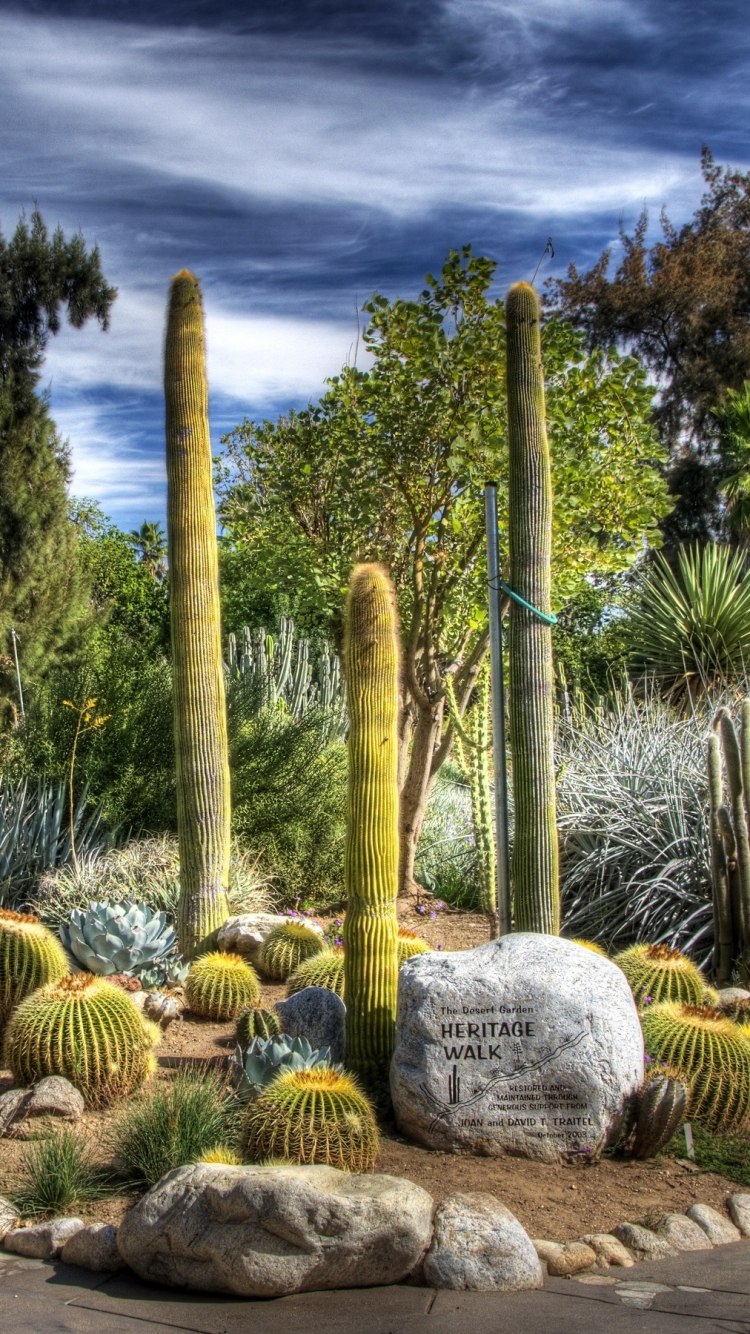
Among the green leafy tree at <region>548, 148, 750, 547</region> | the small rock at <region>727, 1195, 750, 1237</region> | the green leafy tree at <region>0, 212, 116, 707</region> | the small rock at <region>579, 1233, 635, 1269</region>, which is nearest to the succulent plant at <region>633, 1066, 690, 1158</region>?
the small rock at <region>727, 1195, 750, 1237</region>

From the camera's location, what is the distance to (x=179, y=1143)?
4.36 m

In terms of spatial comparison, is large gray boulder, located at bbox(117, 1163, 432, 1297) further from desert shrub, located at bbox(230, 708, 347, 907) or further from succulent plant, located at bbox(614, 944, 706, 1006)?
desert shrub, located at bbox(230, 708, 347, 907)

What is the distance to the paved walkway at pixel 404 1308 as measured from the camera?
3.36 meters

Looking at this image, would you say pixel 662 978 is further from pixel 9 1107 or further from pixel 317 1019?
→ pixel 9 1107

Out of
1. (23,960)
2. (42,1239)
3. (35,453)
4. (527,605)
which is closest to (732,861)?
(527,605)

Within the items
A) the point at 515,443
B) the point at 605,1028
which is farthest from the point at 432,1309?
the point at 515,443

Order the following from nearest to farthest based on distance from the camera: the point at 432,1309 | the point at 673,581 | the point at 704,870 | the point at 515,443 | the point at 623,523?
the point at 432,1309, the point at 515,443, the point at 704,870, the point at 623,523, the point at 673,581

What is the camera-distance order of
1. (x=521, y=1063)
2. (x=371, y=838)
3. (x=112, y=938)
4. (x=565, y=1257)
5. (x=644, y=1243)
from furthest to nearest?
(x=112, y=938)
(x=371, y=838)
(x=521, y=1063)
(x=644, y=1243)
(x=565, y=1257)

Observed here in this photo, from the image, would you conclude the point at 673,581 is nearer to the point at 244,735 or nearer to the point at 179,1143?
the point at 244,735

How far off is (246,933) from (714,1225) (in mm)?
3884

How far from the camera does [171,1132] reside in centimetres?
437

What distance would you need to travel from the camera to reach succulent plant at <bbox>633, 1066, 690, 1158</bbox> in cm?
449

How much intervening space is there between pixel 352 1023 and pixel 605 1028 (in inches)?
47.4

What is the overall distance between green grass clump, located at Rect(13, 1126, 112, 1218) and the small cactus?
46.0 inches
